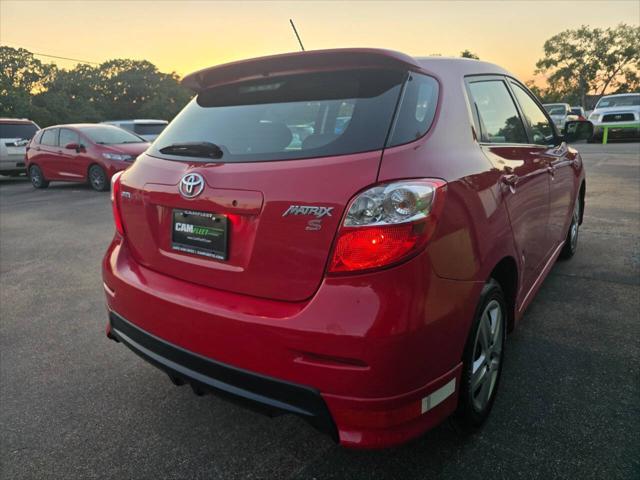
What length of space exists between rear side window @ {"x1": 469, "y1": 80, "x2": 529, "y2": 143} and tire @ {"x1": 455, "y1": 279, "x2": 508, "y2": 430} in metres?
0.76

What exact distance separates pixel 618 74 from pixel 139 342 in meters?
76.0

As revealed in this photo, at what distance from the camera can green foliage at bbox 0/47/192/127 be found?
4638cm

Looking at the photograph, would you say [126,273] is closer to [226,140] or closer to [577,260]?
[226,140]

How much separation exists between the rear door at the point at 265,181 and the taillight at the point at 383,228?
49 mm

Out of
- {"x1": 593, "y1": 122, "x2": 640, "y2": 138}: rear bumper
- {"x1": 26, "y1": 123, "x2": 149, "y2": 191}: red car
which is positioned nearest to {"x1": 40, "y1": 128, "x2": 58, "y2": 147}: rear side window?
{"x1": 26, "y1": 123, "x2": 149, "y2": 191}: red car

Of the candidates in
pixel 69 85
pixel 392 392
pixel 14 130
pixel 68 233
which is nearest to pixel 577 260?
pixel 392 392

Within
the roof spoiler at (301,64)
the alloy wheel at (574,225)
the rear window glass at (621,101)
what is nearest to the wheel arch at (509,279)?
the roof spoiler at (301,64)

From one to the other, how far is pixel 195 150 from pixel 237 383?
3.24ft

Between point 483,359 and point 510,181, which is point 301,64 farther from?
point 483,359

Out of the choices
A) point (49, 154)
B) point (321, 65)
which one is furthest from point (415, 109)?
point (49, 154)

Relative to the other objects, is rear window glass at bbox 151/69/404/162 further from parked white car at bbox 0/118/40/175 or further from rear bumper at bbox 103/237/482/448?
parked white car at bbox 0/118/40/175

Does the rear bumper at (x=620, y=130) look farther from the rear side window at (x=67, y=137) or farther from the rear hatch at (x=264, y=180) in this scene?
the rear hatch at (x=264, y=180)

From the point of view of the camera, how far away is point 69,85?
57.2 meters

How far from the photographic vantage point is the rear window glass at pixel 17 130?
14359 mm
